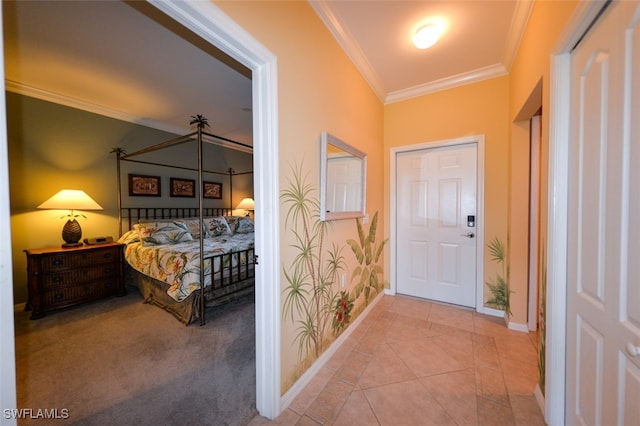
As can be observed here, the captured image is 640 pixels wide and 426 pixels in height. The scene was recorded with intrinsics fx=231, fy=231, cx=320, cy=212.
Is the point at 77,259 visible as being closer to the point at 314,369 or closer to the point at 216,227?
the point at 216,227

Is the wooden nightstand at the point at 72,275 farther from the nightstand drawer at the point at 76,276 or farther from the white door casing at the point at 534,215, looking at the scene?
the white door casing at the point at 534,215

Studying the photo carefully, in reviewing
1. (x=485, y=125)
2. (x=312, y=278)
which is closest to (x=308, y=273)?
(x=312, y=278)

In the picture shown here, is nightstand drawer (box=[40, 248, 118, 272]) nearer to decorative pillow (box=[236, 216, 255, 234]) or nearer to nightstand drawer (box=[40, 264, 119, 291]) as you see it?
nightstand drawer (box=[40, 264, 119, 291])

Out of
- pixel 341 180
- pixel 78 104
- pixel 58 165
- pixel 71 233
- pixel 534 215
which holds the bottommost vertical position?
pixel 71 233

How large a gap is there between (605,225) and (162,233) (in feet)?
13.2

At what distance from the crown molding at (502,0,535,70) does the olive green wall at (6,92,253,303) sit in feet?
13.2

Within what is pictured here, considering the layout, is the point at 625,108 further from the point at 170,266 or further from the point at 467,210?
the point at 170,266

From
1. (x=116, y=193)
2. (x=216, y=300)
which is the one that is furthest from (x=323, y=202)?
(x=116, y=193)

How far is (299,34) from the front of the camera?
1564 mm

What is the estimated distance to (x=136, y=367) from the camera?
1744mm

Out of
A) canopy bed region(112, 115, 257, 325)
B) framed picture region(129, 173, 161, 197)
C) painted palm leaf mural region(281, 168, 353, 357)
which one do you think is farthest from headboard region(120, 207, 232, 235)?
painted palm leaf mural region(281, 168, 353, 357)

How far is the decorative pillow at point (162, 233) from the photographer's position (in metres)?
3.08

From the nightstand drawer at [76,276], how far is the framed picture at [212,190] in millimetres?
1956

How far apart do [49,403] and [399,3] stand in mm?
3523
